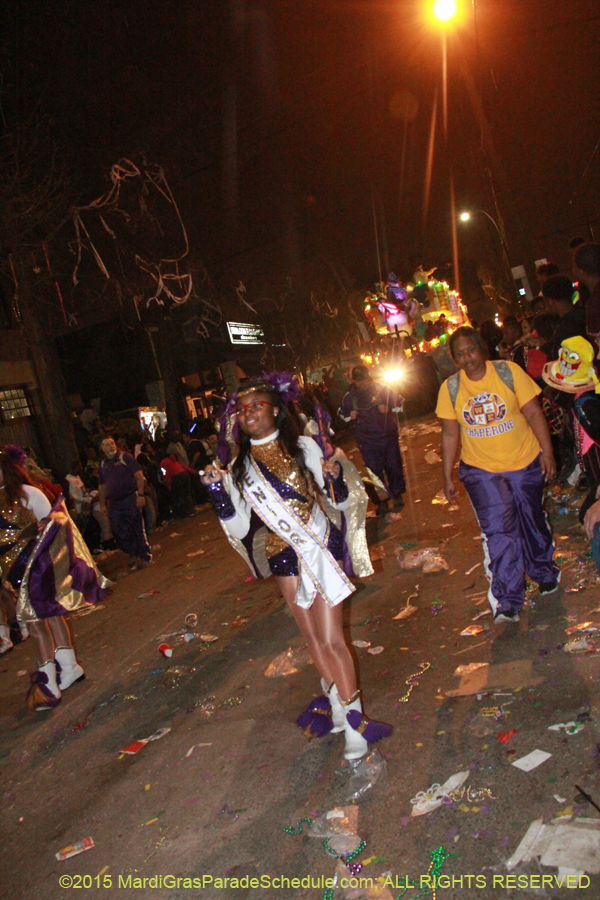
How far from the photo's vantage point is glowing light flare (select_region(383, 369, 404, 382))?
21297 millimetres

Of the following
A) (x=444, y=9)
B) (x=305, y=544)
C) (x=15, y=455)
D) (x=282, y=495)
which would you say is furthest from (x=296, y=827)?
(x=444, y=9)

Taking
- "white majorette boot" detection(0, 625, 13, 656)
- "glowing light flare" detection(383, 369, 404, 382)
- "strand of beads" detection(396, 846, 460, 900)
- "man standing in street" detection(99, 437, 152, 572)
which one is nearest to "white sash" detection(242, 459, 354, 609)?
"strand of beads" detection(396, 846, 460, 900)

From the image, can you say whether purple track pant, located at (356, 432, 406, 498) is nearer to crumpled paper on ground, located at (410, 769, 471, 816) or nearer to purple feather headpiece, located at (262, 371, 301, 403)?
purple feather headpiece, located at (262, 371, 301, 403)

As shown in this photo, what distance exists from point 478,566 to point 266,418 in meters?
3.02

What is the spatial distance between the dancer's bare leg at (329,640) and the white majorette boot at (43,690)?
288 centimetres

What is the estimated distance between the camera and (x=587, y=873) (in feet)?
7.79

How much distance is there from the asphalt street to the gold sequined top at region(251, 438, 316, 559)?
3.85ft

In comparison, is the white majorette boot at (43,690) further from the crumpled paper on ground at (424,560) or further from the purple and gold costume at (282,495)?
the crumpled paper on ground at (424,560)

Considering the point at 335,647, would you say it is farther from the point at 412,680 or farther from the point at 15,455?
the point at 15,455

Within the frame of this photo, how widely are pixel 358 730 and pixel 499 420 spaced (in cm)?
218

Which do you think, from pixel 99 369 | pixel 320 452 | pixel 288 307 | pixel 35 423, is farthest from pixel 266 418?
pixel 288 307

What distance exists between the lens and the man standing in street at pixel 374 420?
9.09 meters

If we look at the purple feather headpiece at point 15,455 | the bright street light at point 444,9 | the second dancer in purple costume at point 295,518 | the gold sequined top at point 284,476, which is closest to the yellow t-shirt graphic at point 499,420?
the second dancer in purple costume at point 295,518

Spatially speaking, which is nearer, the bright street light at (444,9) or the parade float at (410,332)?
the bright street light at (444,9)
